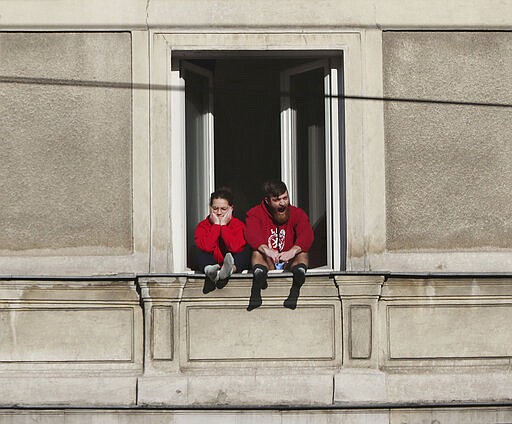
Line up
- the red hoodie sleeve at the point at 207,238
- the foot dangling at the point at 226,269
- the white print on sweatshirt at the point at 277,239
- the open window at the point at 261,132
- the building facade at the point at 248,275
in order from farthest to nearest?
1. the open window at the point at 261,132
2. the white print on sweatshirt at the point at 277,239
3. the red hoodie sleeve at the point at 207,238
4. the building facade at the point at 248,275
5. the foot dangling at the point at 226,269

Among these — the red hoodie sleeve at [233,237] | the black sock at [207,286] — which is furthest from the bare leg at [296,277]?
the black sock at [207,286]

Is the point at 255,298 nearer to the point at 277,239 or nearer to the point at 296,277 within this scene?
the point at 296,277

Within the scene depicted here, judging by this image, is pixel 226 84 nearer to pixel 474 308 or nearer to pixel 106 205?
pixel 106 205

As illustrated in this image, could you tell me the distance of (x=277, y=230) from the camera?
53.9 feet

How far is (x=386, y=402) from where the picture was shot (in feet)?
52.6

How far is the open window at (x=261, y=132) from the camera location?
16.6 m

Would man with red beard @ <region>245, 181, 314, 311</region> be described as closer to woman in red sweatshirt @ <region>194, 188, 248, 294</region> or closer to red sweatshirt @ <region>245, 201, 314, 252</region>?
red sweatshirt @ <region>245, 201, 314, 252</region>

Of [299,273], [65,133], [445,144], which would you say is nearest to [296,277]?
[299,273]

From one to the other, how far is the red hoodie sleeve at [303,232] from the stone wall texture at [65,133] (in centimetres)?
151

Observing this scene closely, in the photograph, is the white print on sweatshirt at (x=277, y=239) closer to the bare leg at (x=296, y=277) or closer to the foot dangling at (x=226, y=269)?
the bare leg at (x=296, y=277)

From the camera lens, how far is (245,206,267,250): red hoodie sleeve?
16281 mm

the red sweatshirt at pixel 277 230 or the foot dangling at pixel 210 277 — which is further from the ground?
the red sweatshirt at pixel 277 230
